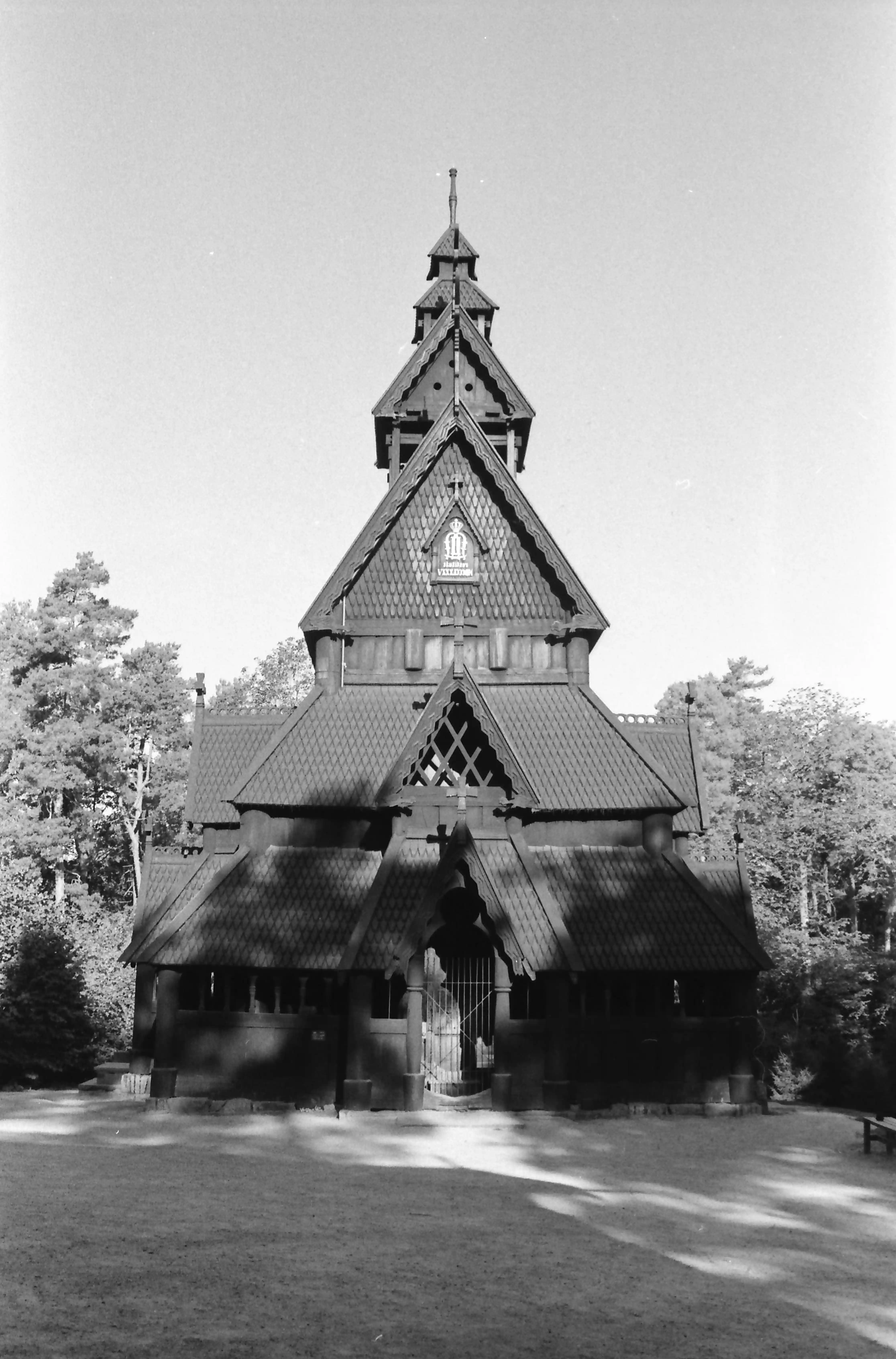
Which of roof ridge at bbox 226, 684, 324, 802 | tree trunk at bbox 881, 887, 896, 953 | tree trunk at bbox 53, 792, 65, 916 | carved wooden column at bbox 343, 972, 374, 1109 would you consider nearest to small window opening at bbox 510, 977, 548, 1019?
carved wooden column at bbox 343, 972, 374, 1109

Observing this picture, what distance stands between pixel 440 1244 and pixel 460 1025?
10398 millimetres

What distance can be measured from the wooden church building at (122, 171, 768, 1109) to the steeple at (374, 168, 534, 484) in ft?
6.95

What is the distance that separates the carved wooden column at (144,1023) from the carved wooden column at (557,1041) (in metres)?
7.82

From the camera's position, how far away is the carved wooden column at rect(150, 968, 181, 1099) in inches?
777

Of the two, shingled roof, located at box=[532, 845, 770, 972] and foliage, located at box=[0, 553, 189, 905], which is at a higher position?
foliage, located at box=[0, 553, 189, 905]

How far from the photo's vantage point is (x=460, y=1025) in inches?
826

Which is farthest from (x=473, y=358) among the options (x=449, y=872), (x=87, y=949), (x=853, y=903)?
(x=853, y=903)

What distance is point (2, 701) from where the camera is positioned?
160ft

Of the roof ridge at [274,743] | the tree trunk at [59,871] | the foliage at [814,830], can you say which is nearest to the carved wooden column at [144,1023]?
the roof ridge at [274,743]

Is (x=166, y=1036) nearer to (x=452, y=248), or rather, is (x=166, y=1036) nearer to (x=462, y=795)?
(x=462, y=795)

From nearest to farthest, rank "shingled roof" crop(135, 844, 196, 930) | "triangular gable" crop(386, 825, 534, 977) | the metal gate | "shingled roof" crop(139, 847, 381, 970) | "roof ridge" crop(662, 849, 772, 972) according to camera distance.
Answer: "triangular gable" crop(386, 825, 534, 977) < "shingled roof" crop(139, 847, 381, 970) < "roof ridge" crop(662, 849, 772, 972) < the metal gate < "shingled roof" crop(135, 844, 196, 930)

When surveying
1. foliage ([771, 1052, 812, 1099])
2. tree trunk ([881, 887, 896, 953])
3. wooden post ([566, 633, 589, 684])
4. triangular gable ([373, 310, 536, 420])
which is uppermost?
triangular gable ([373, 310, 536, 420])

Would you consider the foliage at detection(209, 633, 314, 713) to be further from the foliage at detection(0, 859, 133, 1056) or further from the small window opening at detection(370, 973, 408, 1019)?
the small window opening at detection(370, 973, 408, 1019)

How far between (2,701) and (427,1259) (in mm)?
43277
